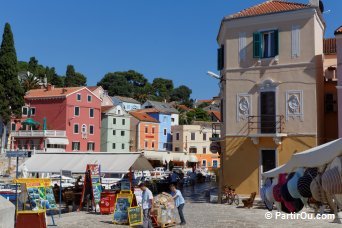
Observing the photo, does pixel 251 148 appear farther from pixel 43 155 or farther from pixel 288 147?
pixel 43 155

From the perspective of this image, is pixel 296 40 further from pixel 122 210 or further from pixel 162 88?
pixel 162 88

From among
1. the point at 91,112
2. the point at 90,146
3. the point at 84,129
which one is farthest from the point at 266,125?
the point at 90,146

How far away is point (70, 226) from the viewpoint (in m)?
16.2

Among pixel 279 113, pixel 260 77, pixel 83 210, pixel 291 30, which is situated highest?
pixel 291 30

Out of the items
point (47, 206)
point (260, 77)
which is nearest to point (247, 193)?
point (260, 77)

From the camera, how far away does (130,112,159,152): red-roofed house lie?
79750 mm

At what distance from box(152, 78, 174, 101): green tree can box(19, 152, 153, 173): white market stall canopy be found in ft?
365

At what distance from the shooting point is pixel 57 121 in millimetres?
Answer: 65875

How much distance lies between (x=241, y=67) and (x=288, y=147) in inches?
199

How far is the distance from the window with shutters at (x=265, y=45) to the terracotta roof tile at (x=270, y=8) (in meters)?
1.15

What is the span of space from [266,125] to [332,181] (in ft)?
63.0

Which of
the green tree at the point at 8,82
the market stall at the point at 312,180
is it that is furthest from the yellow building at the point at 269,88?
the green tree at the point at 8,82

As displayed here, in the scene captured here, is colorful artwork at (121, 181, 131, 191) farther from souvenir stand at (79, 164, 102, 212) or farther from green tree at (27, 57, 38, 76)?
green tree at (27, 57, 38, 76)

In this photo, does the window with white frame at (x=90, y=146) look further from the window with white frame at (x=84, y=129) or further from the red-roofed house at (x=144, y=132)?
the red-roofed house at (x=144, y=132)
